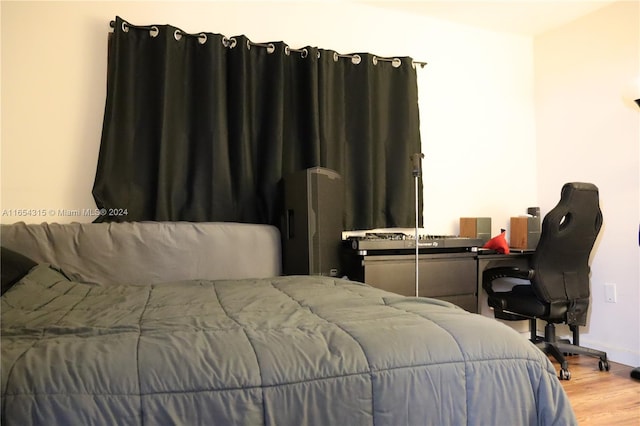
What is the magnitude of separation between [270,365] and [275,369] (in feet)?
0.04

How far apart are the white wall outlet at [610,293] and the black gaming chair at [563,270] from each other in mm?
412

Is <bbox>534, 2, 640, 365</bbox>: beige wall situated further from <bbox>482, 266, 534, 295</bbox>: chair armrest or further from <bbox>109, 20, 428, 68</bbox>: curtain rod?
<bbox>109, 20, 428, 68</bbox>: curtain rod

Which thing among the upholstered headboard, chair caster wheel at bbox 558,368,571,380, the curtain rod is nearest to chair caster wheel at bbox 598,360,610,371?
chair caster wheel at bbox 558,368,571,380

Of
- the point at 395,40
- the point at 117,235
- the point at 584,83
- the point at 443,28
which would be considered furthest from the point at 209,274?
the point at 584,83

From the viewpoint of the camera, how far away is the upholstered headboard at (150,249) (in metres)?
2.22

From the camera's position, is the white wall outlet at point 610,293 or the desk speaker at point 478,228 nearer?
the white wall outlet at point 610,293

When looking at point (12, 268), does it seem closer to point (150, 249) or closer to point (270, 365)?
point (150, 249)

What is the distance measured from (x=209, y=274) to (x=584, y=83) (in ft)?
9.13

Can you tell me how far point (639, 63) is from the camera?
289cm

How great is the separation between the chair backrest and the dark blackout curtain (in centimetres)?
86

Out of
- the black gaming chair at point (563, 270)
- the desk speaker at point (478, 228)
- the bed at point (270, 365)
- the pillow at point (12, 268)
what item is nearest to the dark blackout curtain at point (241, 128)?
the desk speaker at point (478, 228)

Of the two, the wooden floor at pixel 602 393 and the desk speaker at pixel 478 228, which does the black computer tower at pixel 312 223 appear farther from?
the wooden floor at pixel 602 393

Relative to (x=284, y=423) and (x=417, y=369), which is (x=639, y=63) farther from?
(x=284, y=423)

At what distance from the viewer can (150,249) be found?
237 centimetres
